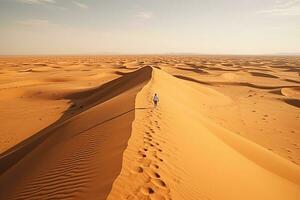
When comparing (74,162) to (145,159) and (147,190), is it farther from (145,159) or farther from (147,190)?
(147,190)

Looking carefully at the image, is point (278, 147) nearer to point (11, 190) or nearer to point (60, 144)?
point (60, 144)

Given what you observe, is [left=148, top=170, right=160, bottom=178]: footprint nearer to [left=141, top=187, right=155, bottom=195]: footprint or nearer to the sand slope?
the sand slope

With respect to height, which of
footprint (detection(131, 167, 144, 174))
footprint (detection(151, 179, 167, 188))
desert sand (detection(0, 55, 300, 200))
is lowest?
desert sand (detection(0, 55, 300, 200))

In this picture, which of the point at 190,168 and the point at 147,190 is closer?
the point at 147,190

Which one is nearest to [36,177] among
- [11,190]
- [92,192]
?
[11,190]

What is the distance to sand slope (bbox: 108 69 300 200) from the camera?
486cm


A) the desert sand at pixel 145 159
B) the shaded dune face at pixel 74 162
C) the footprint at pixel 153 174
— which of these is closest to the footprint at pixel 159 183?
the desert sand at pixel 145 159

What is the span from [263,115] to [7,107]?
55.9 ft

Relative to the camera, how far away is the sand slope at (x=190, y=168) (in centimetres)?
486

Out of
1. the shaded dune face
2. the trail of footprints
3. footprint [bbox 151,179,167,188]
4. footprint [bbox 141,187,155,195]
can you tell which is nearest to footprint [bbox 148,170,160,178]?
the trail of footprints

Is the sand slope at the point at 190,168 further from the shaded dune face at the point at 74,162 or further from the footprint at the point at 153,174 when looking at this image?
the shaded dune face at the point at 74,162

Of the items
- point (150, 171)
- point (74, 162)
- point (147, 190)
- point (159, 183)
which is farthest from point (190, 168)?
point (74, 162)

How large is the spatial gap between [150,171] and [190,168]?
1.20 m

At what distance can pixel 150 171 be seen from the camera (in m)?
5.21
